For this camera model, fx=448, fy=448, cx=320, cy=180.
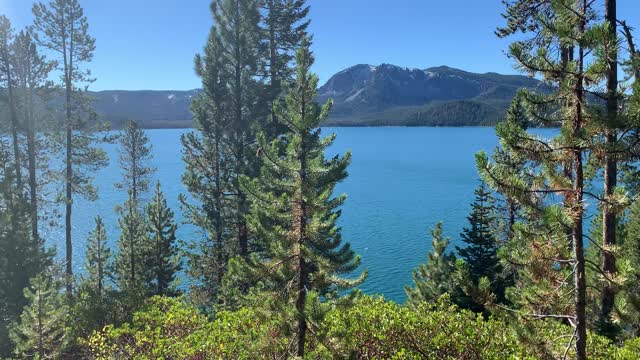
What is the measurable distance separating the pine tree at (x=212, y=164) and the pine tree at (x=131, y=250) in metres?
3.43

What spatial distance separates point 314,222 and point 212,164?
14.7 metres

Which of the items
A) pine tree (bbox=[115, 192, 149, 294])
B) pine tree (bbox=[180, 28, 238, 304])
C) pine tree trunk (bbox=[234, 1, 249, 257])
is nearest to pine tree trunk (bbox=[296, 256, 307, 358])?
pine tree trunk (bbox=[234, 1, 249, 257])

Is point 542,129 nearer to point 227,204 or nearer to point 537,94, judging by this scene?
point 537,94

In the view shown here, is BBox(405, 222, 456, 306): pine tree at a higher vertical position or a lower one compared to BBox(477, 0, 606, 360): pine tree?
lower

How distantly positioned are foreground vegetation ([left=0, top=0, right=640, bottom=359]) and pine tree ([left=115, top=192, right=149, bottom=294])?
1.89 ft

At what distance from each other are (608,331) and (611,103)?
21.2 ft

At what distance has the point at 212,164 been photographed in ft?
76.9

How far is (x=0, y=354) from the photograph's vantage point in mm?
16188

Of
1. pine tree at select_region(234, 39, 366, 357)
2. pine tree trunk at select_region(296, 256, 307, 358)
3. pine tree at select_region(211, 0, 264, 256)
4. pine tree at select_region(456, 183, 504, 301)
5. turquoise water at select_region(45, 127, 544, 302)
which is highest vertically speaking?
pine tree at select_region(211, 0, 264, 256)

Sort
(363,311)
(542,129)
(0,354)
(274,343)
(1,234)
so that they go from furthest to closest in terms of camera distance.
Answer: (1,234), (0,354), (363,311), (274,343), (542,129)

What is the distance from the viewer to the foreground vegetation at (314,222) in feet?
19.4

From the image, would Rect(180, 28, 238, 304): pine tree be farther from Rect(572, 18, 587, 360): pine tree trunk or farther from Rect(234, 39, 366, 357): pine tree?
Rect(572, 18, 587, 360): pine tree trunk

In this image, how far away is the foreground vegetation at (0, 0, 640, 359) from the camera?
19.4ft

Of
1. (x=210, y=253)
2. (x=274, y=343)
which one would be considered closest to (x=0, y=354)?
(x=210, y=253)
